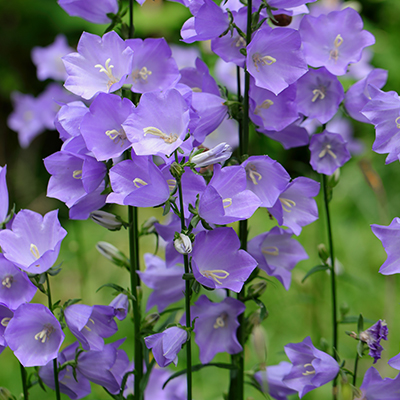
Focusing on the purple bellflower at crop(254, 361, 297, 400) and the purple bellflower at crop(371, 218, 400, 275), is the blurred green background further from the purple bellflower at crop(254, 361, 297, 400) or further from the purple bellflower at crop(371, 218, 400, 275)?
the purple bellflower at crop(371, 218, 400, 275)

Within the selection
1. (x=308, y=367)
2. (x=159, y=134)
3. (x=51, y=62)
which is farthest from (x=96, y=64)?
(x=51, y=62)

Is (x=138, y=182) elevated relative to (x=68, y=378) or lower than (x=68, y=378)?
elevated

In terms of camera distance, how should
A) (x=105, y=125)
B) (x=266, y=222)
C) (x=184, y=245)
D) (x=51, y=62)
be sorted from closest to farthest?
(x=184, y=245), (x=105, y=125), (x=51, y=62), (x=266, y=222)

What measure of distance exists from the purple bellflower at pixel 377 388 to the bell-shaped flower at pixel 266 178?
0.32 meters

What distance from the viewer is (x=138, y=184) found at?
2.41 feet

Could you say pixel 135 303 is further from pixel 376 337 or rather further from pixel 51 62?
pixel 51 62

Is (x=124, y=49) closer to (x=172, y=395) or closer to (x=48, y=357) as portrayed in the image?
(x=48, y=357)

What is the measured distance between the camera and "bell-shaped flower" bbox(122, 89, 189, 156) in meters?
0.71

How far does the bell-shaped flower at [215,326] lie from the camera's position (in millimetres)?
870

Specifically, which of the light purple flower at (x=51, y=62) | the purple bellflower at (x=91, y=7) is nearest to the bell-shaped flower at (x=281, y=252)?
the purple bellflower at (x=91, y=7)

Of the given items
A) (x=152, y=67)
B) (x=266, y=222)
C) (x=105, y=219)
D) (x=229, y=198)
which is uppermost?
(x=152, y=67)

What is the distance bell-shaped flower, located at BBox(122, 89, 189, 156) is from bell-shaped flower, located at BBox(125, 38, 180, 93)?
0.12 metres

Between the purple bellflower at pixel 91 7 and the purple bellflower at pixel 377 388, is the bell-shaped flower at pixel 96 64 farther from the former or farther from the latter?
the purple bellflower at pixel 377 388

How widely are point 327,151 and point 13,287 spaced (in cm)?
59
